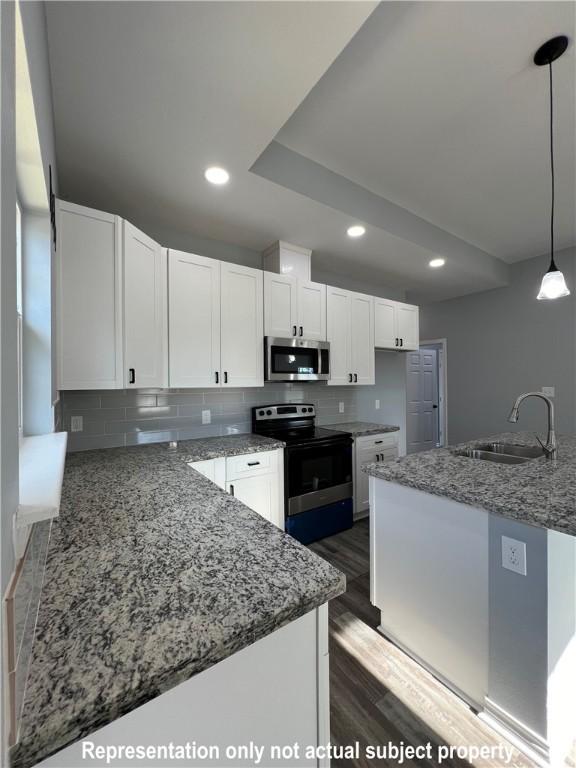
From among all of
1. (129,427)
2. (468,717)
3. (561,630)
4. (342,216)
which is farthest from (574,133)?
(129,427)

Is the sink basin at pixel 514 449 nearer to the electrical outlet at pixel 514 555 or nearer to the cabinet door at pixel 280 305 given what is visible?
the electrical outlet at pixel 514 555

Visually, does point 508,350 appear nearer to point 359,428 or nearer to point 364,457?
point 359,428

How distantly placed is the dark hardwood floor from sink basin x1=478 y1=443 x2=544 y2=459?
1.34m

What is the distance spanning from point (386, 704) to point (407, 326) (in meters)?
3.49

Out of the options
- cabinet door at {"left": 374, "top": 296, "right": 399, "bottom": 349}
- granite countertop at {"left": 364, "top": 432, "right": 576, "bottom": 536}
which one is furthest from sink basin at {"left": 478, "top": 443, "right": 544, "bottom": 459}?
cabinet door at {"left": 374, "top": 296, "right": 399, "bottom": 349}

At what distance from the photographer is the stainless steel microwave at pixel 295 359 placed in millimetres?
2742

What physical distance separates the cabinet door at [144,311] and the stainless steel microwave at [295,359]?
88 cm

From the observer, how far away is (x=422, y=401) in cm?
560

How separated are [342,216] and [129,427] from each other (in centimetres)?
227

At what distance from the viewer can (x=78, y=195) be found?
6.91 ft

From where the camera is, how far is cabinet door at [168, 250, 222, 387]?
2.27m

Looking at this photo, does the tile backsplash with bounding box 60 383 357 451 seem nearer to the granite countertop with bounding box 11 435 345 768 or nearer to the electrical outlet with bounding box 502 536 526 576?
the granite countertop with bounding box 11 435 345 768

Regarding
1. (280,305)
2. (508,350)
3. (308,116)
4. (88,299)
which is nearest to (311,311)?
(280,305)

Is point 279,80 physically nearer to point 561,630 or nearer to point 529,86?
point 529,86
